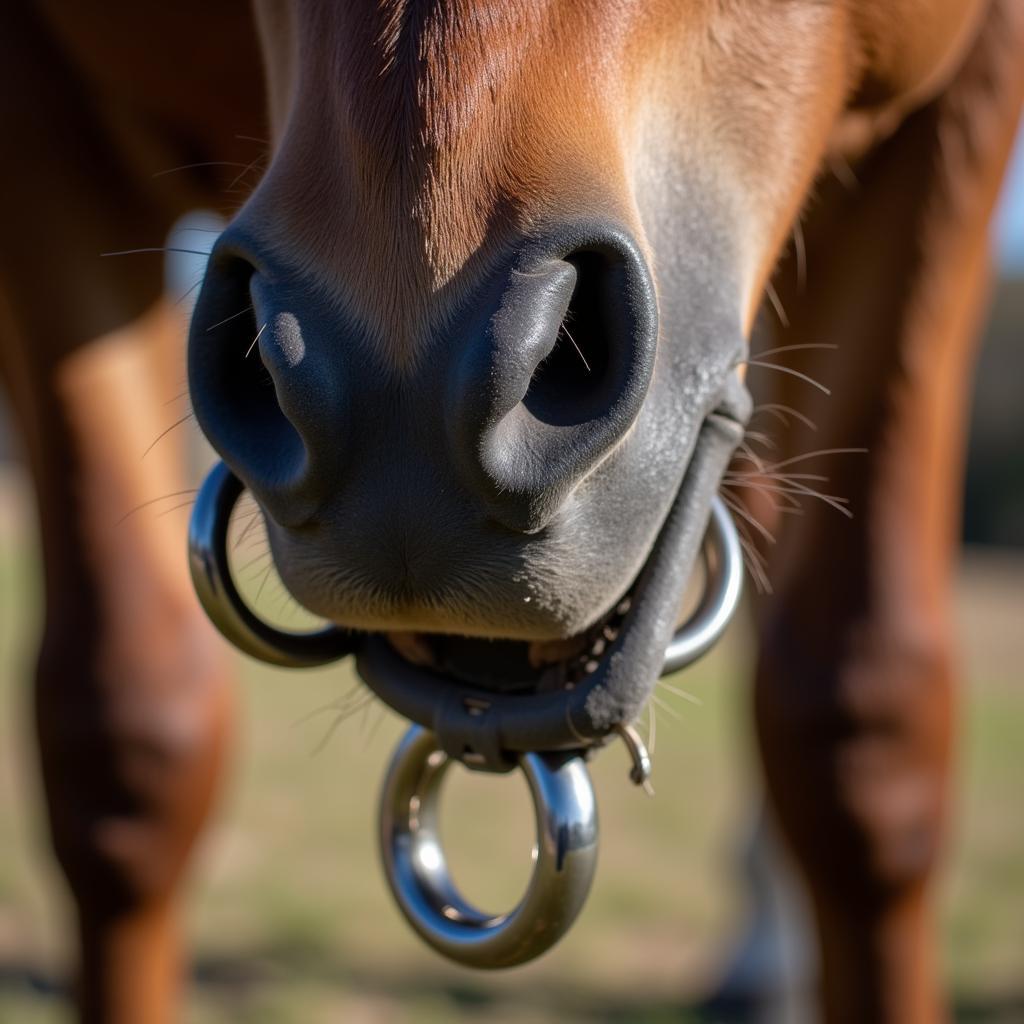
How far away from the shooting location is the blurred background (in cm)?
206

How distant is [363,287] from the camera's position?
69cm

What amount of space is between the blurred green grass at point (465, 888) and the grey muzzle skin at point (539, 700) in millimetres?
751

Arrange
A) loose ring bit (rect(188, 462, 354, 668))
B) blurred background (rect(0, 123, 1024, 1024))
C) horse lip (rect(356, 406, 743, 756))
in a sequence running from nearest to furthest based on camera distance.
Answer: horse lip (rect(356, 406, 743, 756))
loose ring bit (rect(188, 462, 354, 668))
blurred background (rect(0, 123, 1024, 1024))

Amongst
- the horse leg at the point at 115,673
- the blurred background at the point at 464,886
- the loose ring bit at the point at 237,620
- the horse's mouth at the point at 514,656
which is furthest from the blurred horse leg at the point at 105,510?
the horse's mouth at the point at 514,656

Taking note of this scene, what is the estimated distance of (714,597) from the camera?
35.4 inches

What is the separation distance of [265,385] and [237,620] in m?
0.18

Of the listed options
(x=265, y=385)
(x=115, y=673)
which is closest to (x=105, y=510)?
(x=115, y=673)

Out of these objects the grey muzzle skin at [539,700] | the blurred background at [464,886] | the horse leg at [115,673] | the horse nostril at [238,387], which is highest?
the horse nostril at [238,387]

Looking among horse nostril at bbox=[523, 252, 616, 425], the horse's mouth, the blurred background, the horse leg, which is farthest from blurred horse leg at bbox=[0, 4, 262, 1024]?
horse nostril at bbox=[523, 252, 616, 425]

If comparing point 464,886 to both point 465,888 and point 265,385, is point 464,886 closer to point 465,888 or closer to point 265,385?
point 465,888

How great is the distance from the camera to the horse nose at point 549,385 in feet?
2.09

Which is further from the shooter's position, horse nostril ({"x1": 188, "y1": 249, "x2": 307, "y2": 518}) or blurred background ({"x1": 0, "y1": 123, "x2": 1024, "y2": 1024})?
blurred background ({"x1": 0, "y1": 123, "x2": 1024, "y2": 1024})

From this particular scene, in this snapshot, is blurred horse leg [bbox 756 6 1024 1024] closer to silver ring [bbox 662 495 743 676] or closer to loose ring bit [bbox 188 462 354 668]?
silver ring [bbox 662 495 743 676]

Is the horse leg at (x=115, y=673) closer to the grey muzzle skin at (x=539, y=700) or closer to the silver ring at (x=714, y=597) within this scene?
the grey muzzle skin at (x=539, y=700)
